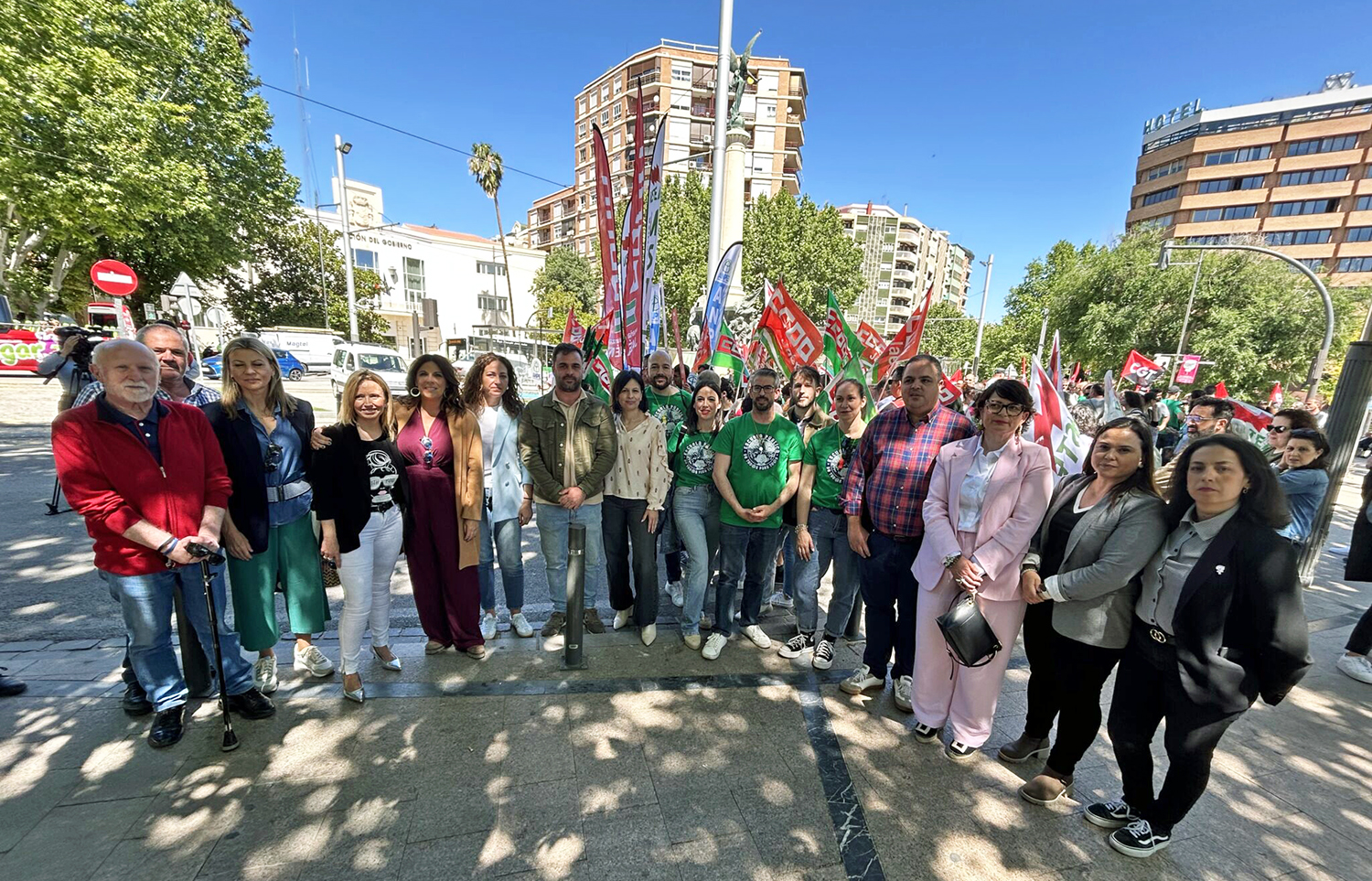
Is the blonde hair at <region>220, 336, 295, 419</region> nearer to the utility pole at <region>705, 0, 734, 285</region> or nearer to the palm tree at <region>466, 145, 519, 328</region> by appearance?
the utility pole at <region>705, 0, 734, 285</region>

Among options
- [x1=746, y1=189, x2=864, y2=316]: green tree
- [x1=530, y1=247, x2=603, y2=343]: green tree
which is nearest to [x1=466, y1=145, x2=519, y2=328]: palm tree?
[x1=530, y1=247, x2=603, y2=343]: green tree

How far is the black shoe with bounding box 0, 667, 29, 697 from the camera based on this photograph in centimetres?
297

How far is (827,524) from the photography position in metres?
3.71

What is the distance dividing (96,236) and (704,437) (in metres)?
24.0

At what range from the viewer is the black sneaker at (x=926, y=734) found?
9.90 feet

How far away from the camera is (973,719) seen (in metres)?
2.88

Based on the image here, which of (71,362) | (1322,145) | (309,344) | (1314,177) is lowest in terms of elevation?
(71,362)

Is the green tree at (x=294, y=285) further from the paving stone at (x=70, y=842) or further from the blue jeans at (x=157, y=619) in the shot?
the paving stone at (x=70, y=842)

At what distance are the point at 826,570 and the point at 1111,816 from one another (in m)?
1.86

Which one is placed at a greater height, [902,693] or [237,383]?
[237,383]

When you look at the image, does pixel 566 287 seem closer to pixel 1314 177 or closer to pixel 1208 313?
pixel 1208 313

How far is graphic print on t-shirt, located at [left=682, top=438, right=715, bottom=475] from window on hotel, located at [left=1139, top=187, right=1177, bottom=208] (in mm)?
67402

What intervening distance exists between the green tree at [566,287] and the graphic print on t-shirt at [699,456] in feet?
125

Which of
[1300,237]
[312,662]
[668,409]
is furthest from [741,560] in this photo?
[1300,237]
